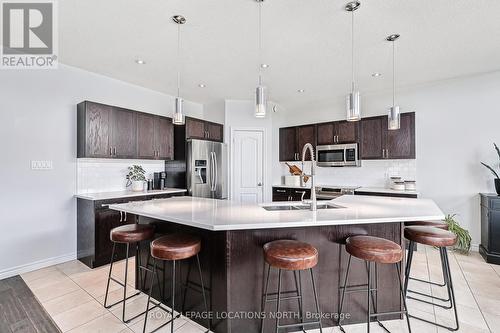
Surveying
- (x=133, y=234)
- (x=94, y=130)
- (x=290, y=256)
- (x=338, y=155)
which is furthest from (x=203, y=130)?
(x=290, y=256)

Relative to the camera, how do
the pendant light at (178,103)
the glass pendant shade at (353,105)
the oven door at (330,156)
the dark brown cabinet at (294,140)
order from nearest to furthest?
the glass pendant shade at (353,105) → the pendant light at (178,103) → the oven door at (330,156) → the dark brown cabinet at (294,140)

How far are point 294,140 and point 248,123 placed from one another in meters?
1.11

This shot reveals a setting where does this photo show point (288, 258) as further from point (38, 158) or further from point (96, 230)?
point (38, 158)

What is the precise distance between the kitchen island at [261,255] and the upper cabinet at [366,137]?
2.45 m

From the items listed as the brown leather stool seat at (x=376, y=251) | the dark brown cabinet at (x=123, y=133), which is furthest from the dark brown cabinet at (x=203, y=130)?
the brown leather stool seat at (x=376, y=251)

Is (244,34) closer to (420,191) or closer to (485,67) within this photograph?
(485,67)

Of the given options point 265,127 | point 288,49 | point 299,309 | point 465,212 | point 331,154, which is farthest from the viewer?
point 265,127

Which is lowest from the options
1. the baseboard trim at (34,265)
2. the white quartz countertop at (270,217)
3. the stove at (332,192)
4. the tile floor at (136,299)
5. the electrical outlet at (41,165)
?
the tile floor at (136,299)

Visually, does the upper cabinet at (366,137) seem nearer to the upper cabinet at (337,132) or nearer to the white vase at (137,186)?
the upper cabinet at (337,132)

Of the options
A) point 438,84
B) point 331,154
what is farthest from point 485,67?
point 331,154

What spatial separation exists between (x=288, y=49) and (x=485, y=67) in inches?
118

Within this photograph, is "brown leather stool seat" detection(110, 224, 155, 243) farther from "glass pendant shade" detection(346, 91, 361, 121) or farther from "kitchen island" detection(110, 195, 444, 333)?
"glass pendant shade" detection(346, 91, 361, 121)

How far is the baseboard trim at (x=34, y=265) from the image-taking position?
2.92 m

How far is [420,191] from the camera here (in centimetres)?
425
